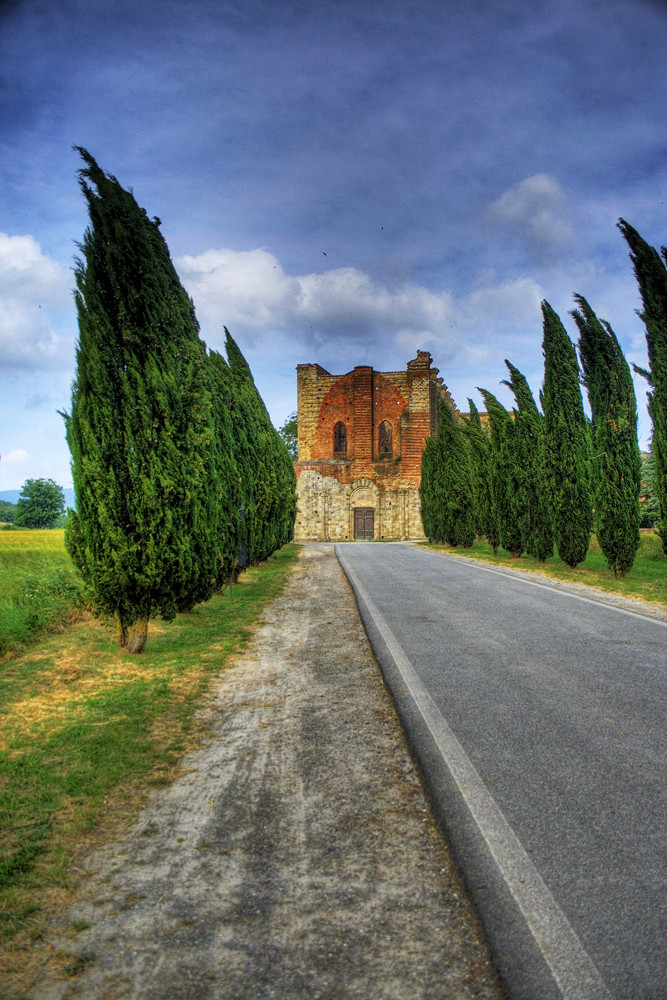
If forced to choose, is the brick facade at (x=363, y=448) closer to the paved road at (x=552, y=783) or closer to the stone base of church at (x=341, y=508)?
the stone base of church at (x=341, y=508)

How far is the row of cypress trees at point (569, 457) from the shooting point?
1552cm

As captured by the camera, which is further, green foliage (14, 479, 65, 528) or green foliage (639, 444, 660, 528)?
green foliage (14, 479, 65, 528)

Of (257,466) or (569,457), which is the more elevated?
(569,457)

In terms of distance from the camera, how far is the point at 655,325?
53.6ft

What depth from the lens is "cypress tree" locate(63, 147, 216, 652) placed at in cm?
634

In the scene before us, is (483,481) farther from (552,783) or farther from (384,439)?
(384,439)

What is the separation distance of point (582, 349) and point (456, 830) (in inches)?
645

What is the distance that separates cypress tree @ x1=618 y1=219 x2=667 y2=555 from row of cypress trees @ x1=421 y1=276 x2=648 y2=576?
0.86 metres

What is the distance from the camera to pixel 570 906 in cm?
227

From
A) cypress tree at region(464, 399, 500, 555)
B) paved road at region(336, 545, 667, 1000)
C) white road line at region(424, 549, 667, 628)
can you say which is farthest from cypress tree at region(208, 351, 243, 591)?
cypress tree at region(464, 399, 500, 555)

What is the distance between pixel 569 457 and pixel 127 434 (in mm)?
14665

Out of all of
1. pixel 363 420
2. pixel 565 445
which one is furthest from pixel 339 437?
pixel 565 445

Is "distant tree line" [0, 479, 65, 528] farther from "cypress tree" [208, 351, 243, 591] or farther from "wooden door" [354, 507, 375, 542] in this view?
"cypress tree" [208, 351, 243, 591]

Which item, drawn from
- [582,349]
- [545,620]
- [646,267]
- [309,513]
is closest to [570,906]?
[545,620]
